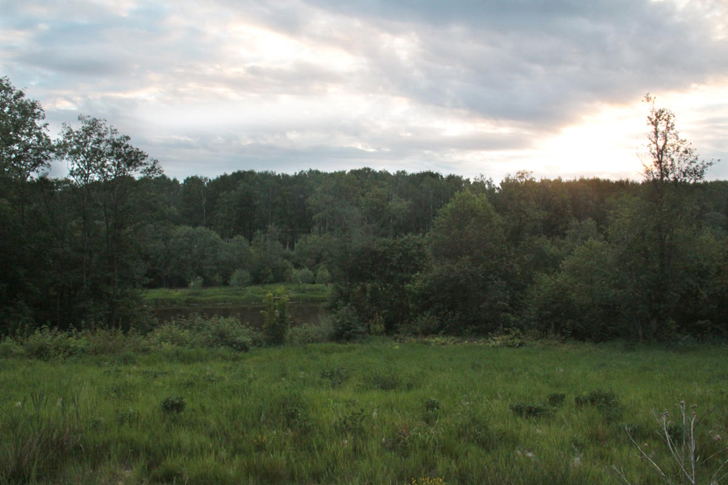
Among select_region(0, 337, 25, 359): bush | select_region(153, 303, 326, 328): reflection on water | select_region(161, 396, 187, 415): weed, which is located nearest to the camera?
select_region(161, 396, 187, 415): weed

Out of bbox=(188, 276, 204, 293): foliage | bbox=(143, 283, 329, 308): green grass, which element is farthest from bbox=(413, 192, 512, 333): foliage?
bbox=(188, 276, 204, 293): foliage

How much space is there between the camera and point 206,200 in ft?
375

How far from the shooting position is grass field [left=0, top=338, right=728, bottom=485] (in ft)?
13.0

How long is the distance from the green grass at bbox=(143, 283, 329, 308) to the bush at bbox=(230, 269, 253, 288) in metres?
1.30

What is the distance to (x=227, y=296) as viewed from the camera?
194 ft

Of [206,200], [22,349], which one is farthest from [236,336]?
[206,200]

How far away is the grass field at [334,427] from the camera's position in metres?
3.96

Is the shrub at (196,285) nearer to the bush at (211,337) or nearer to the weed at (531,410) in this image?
the bush at (211,337)

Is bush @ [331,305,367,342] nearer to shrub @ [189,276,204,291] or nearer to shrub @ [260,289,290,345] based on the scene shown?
shrub @ [260,289,290,345]

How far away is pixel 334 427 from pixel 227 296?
57.1m

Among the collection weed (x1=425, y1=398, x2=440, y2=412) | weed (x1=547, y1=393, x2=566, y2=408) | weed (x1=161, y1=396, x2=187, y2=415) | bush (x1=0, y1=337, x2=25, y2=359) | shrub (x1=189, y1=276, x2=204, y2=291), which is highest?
weed (x1=161, y1=396, x2=187, y2=415)

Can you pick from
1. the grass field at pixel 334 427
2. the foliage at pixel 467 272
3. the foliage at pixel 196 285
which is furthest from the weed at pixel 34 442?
the foliage at pixel 196 285

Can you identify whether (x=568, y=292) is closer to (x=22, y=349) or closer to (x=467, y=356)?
(x=467, y=356)

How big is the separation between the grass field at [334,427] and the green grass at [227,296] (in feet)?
148
